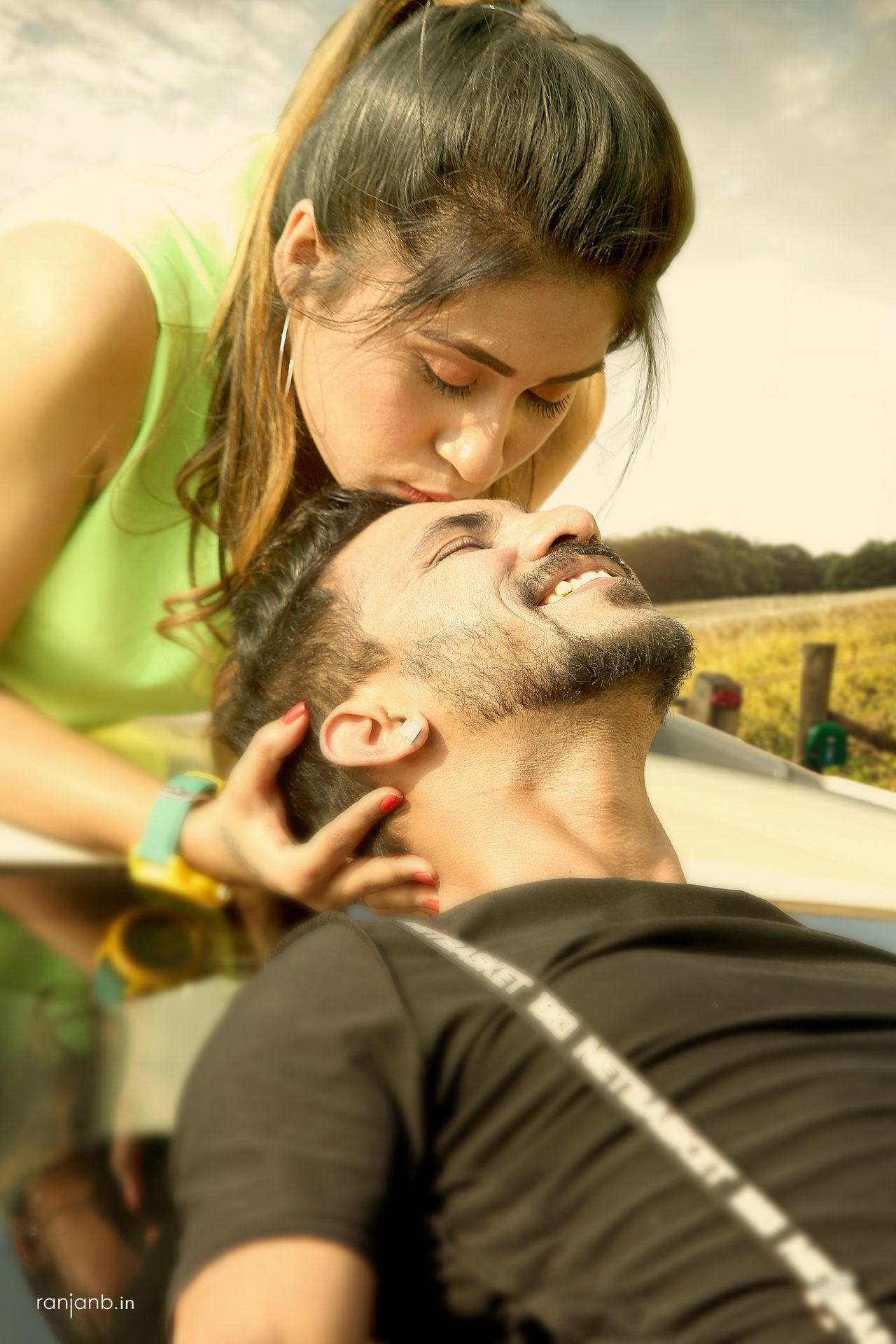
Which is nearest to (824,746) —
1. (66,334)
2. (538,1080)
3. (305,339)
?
(305,339)

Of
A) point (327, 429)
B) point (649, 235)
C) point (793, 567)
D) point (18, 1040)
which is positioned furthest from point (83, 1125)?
point (793, 567)

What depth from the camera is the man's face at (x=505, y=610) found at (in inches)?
46.3

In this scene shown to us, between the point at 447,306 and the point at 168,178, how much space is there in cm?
63

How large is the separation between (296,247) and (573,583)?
1.72ft

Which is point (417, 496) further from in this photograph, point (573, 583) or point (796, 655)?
point (796, 655)

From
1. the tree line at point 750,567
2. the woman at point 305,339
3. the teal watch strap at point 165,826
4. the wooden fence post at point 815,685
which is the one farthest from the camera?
the tree line at point 750,567

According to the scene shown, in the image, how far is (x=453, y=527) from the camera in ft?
4.42

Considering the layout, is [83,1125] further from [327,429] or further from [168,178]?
[168,178]

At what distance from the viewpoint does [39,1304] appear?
101 cm

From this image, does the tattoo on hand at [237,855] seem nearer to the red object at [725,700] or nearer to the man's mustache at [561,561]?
the man's mustache at [561,561]

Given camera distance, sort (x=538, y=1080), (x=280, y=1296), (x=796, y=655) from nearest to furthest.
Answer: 1. (x=280, y=1296)
2. (x=538, y=1080)
3. (x=796, y=655)

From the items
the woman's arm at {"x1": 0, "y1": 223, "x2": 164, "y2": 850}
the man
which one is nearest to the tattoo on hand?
the woman's arm at {"x1": 0, "y1": 223, "x2": 164, "y2": 850}

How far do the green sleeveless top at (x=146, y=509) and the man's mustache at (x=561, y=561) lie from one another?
60cm

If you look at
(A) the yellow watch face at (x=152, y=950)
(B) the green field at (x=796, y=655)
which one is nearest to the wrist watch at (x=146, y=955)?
(A) the yellow watch face at (x=152, y=950)
